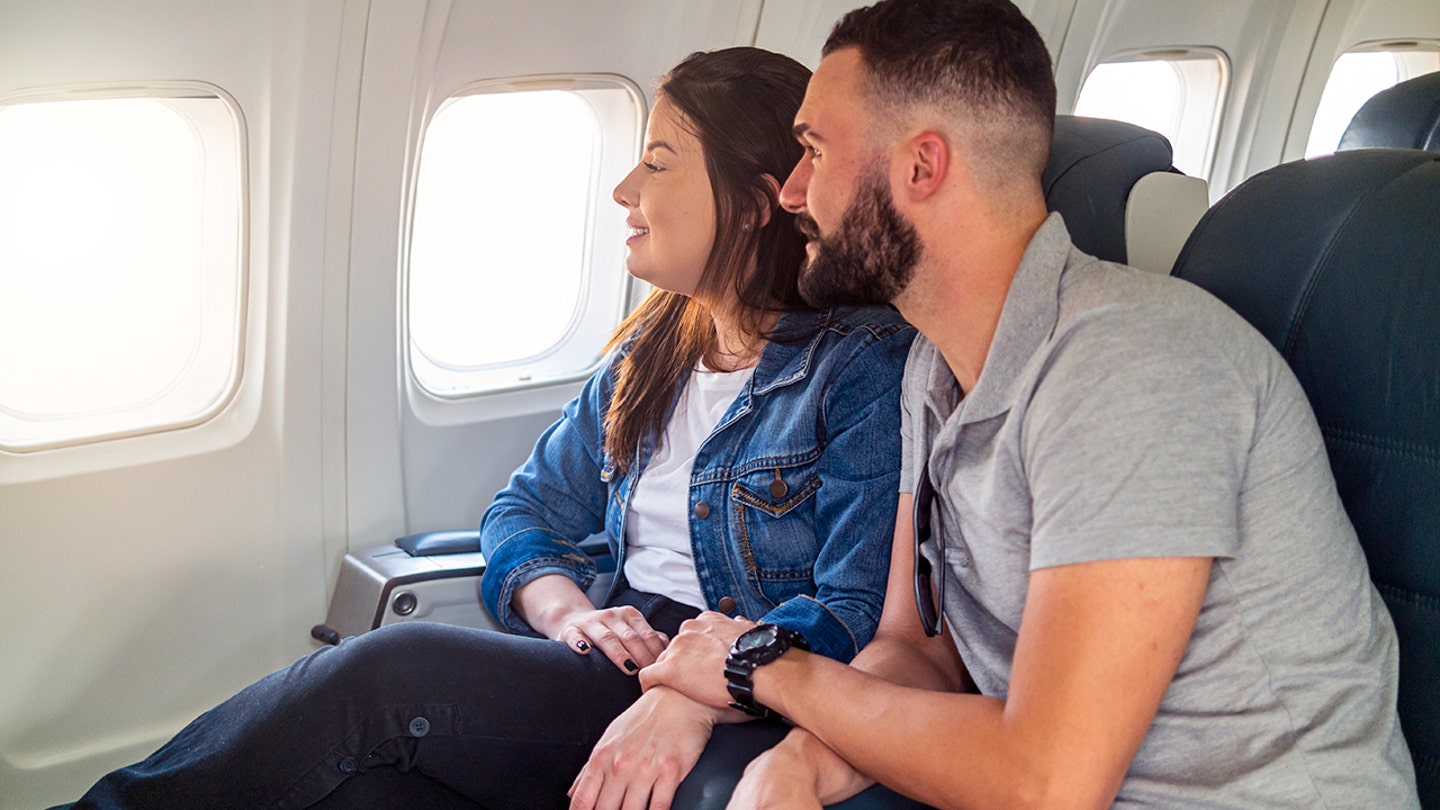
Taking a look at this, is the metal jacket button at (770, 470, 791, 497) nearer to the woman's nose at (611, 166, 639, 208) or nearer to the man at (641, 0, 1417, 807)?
the man at (641, 0, 1417, 807)

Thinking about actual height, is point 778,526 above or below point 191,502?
above

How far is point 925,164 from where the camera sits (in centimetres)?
170

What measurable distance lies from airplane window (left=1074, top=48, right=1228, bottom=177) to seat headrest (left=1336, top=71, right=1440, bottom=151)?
2.01m

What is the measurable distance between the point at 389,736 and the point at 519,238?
1937 mm

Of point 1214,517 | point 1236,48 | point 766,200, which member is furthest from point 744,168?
point 1236,48

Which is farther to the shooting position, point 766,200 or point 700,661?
point 766,200

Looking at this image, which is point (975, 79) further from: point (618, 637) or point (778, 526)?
point (618, 637)

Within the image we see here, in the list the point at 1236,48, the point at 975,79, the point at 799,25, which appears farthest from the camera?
the point at 1236,48

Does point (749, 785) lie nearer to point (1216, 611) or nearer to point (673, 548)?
point (1216, 611)

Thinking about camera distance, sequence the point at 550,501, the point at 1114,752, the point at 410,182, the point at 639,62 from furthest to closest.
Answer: the point at 639,62, the point at 410,182, the point at 550,501, the point at 1114,752

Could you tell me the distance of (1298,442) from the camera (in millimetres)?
1456

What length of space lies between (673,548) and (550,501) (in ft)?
1.30

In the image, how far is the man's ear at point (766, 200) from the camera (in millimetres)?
2381

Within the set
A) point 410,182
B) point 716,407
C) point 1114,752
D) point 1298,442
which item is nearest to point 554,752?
point 716,407
